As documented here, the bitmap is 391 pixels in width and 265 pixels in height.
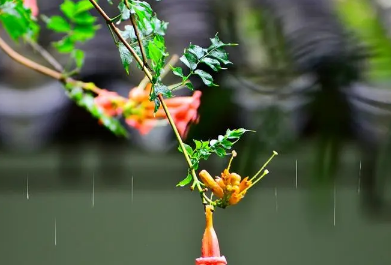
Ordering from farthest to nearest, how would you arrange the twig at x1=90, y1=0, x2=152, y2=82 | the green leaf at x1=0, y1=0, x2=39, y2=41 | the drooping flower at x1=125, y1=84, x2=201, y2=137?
1. the drooping flower at x1=125, y1=84, x2=201, y2=137
2. the green leaf at x1=0, y1=0, x2=39, y2=41
3. the twig at x1=90, y1=0, x2=152, y2=82

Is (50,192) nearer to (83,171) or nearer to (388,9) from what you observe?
(83,171)

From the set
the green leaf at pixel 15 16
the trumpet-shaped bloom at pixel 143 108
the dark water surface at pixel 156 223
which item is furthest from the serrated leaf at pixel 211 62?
the dark water surface at pixel 156 223

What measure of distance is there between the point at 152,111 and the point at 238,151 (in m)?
0.34

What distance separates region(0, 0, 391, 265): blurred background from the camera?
39.8 inches

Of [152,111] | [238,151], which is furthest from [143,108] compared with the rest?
[238,151]

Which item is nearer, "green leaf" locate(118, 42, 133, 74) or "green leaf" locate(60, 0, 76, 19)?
"green leaf" locate(118, 42, 133, 74)

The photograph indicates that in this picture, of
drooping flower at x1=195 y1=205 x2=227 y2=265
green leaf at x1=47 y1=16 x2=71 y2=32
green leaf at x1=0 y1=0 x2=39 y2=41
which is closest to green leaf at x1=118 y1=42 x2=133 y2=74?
drooping flower at x1=195 y1=205 x2=227 y2=265

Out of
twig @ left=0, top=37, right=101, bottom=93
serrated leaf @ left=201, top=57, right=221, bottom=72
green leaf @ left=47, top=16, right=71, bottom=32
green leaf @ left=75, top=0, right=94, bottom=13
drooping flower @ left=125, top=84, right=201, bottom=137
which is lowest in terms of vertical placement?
serrated leaf @ left=201, top=57, right=221, bottom=72

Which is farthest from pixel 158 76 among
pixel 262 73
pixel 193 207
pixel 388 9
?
pixel 193 207

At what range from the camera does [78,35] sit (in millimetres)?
843

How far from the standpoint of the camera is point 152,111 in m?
0.80

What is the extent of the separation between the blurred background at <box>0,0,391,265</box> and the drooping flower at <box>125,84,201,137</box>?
0.49 feet

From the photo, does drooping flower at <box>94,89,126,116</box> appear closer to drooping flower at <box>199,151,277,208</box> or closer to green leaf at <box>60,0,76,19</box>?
green leaf at <box>60,0,76,19</box>

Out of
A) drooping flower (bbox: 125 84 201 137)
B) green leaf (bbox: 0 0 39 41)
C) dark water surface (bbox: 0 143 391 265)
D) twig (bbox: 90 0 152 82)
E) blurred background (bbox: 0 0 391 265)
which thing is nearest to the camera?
twig (bbox: 90 0 152 82)
